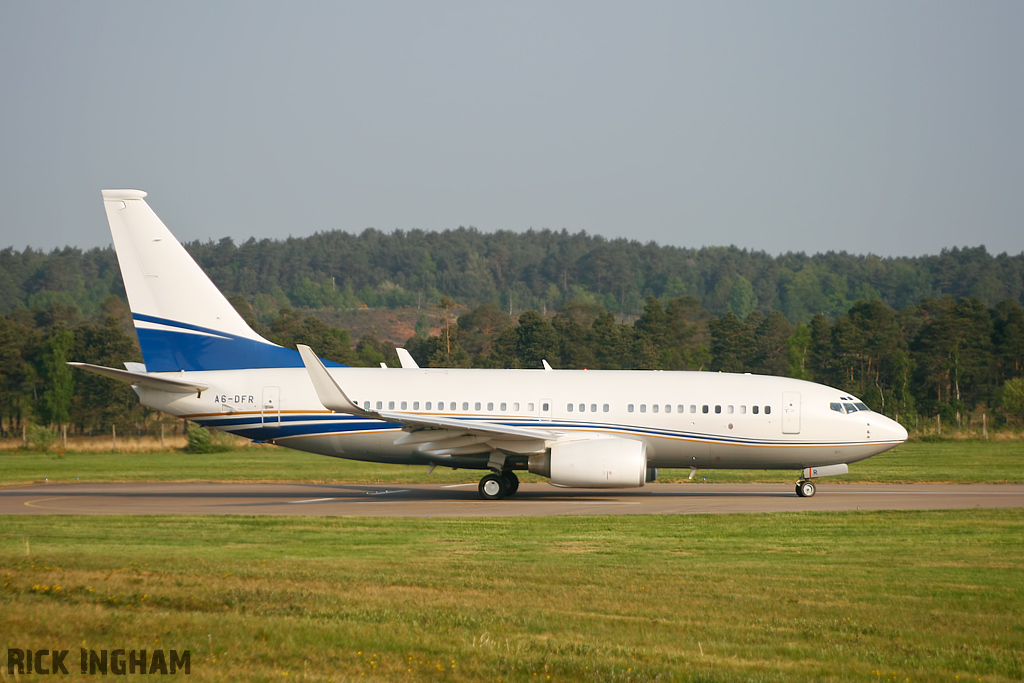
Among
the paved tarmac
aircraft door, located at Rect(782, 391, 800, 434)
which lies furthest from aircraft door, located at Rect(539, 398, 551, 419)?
aircraft door, located at Rect(782, 391, 800, 434)

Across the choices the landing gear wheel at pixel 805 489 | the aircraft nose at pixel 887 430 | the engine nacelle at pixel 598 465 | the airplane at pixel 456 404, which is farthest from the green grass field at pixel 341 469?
the engine nacelle at pixel 598 465

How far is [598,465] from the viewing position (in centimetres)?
2380

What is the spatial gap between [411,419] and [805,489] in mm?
10258

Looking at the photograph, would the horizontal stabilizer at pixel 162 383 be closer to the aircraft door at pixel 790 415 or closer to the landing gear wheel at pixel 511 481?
the landing gear wheel at pixel 511 481

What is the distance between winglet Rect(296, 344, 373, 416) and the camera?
22.5m

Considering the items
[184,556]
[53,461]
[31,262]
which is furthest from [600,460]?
[31,262]

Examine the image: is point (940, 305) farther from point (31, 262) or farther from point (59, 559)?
point (31, 262)

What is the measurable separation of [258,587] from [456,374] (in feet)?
49.1

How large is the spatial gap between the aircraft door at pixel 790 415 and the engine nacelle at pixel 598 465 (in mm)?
4090

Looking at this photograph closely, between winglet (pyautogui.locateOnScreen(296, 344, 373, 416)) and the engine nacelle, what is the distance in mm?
4800

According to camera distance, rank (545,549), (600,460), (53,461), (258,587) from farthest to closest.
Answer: (53,461) < (600,460) < (545,549) < (258,587)

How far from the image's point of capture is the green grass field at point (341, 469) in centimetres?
3219

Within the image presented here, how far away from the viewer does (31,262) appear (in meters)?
198

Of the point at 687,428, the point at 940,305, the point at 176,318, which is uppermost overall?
the point at 940,305
